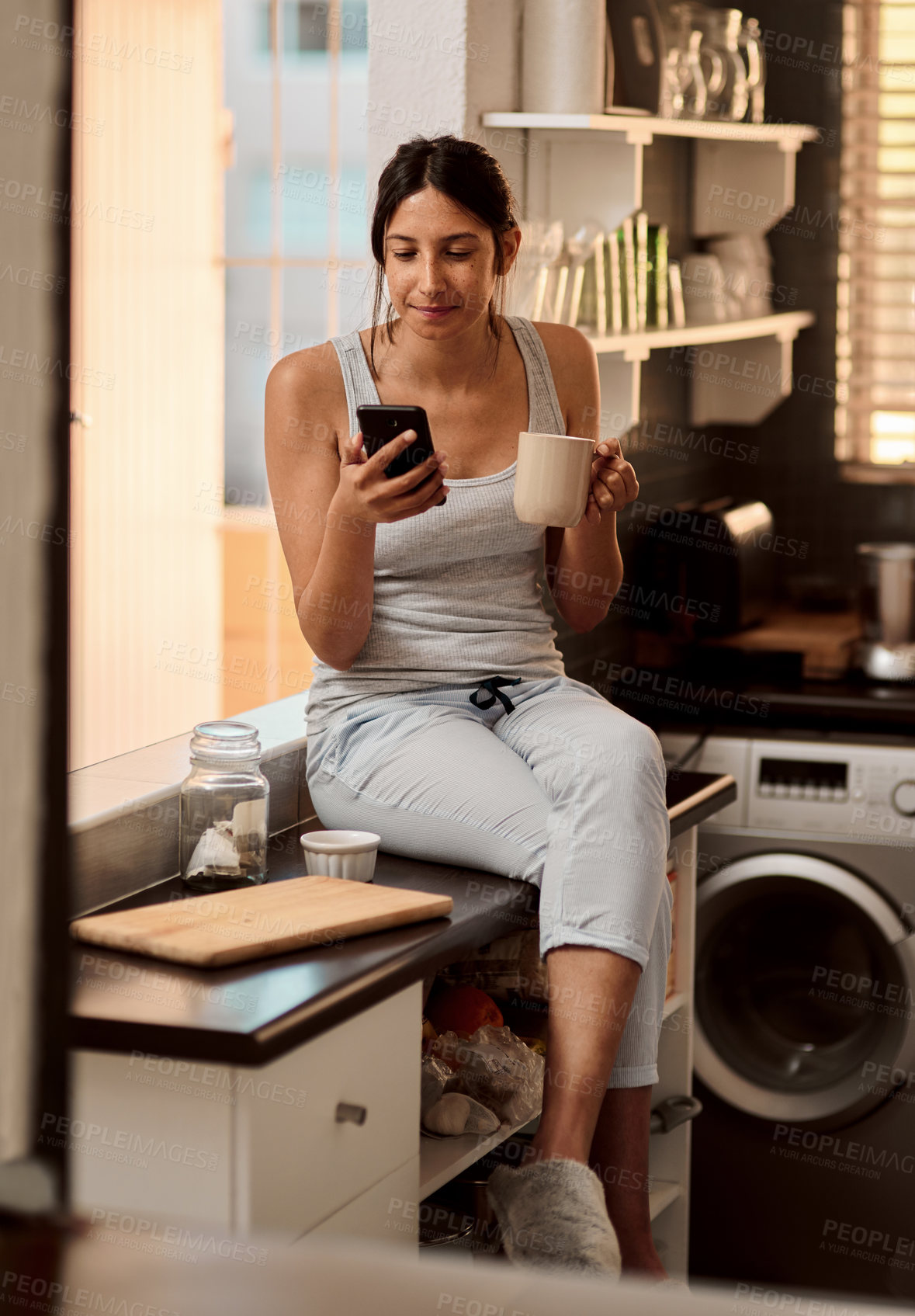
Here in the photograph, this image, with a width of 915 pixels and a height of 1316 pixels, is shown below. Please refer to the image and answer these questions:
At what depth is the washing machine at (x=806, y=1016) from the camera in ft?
8.50

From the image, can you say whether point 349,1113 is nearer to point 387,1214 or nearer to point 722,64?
point 387,1214

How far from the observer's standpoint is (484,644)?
5.73ft

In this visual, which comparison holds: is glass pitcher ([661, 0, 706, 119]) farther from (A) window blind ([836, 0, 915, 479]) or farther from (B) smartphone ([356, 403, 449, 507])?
(B) smartphone ([356, 403, 449, 507])

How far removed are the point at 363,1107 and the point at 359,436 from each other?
67cm

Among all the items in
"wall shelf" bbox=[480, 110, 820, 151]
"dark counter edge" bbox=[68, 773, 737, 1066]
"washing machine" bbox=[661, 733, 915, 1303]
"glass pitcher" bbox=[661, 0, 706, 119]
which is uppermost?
"glass pitcher" bbox=[661, 0, 706, 119]

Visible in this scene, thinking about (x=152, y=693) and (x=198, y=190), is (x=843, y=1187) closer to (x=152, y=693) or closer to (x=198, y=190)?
(x=152, y=693)

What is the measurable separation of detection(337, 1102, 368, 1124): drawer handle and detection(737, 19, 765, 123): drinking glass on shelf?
7.72 feet

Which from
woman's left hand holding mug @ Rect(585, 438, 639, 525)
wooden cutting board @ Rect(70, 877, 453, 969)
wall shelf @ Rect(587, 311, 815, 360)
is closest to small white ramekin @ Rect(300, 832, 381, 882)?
wooden cutting board @ Rect(70, 877, 453, 969)

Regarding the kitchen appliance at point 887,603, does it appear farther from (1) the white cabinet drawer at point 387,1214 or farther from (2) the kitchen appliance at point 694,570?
(1) the white cabinet drawer at point 387,1214

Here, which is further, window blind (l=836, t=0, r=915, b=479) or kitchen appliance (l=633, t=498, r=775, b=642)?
window blind (l=836, t=0, r=915, b=479)

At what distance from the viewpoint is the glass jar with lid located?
5.01 ft

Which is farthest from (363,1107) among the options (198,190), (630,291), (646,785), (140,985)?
(198,190)

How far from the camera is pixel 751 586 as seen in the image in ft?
9.90

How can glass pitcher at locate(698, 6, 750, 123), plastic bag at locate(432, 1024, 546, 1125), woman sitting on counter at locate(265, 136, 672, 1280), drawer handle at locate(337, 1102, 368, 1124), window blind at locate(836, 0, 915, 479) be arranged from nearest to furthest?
drawer handle at locate(337, 1102, 368, 1124) < woman sitting on counter at locate(265, 136, 672, 1280) < plastic bag at locate(432, 1024, 546, 1125) < glass pitcher at locate(698, 6, 750, 123) < window blind at locate(836, 0, 915, 479)
